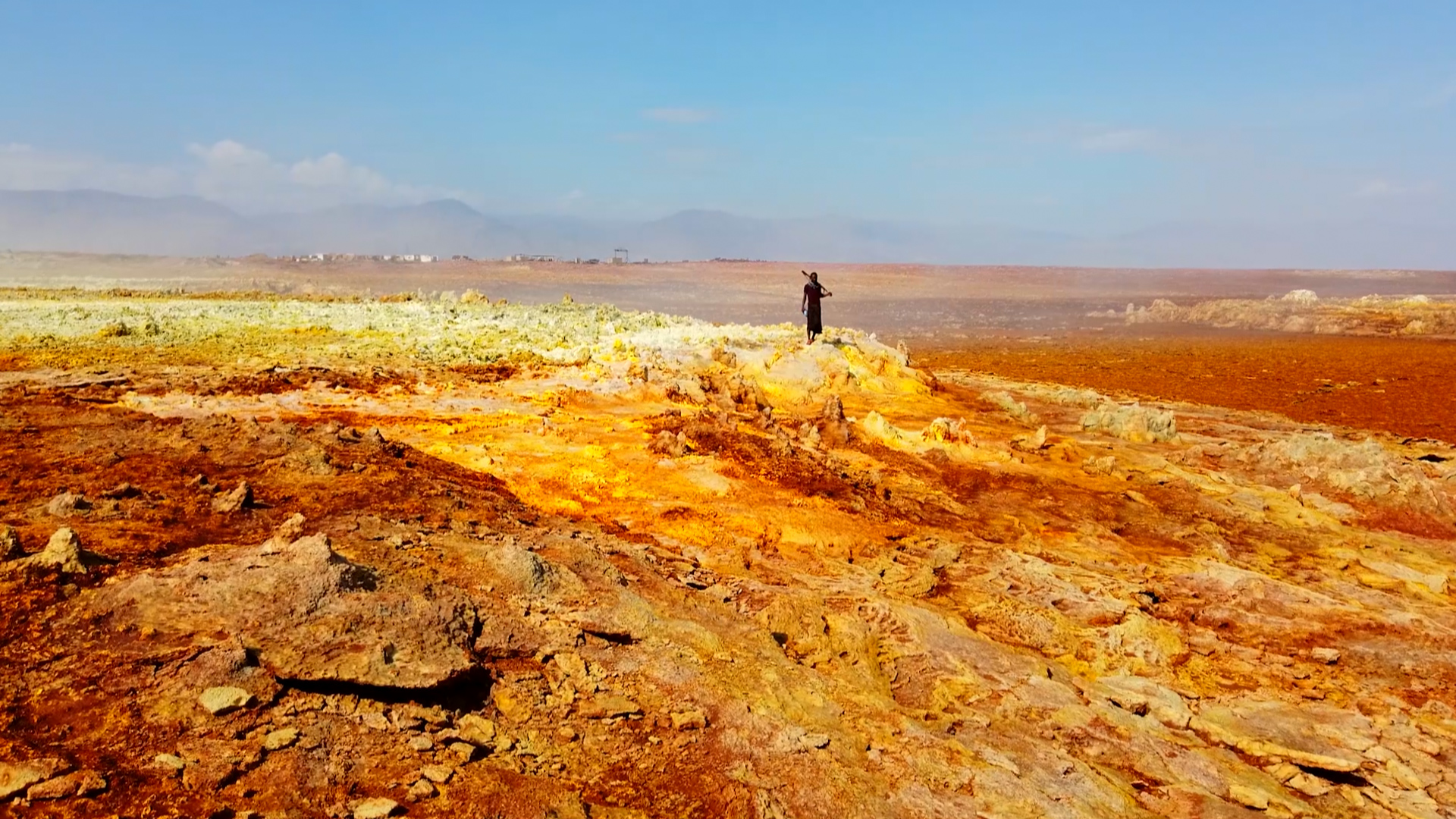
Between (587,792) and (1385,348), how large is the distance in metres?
37.3

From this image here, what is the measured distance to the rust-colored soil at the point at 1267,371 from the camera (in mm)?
17859

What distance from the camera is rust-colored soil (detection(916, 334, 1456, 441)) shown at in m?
17.9

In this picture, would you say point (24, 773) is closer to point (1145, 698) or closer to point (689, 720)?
point (689, 720)

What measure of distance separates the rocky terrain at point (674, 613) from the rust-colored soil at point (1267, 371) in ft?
24.3

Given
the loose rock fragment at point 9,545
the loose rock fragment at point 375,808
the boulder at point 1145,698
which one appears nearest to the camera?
the loose rock fragment at point 375,808

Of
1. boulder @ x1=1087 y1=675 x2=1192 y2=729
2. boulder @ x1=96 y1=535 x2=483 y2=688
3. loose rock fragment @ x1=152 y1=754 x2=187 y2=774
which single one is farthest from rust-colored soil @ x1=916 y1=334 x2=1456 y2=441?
loose rock fragment @ x1=152 y1=754 x2=187 y2=774

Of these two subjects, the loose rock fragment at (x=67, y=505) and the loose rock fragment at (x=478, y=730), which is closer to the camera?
the loose rock fragment at (x=478, y=730)

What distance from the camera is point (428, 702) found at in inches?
144

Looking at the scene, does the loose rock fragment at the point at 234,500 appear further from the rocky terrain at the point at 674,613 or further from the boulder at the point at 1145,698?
the boulder at the point at 1145,698

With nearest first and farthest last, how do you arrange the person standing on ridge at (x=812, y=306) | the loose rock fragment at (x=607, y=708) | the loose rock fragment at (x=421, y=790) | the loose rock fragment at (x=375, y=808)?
the loose rock fragment at (x=375, y=808), the loose rock fragment at (x=421, y=790), the loose rock fragment at (x=607, y=708), the person standing on ridge at (x=812, y=306)

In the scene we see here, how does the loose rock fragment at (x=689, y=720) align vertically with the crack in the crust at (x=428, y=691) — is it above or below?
below

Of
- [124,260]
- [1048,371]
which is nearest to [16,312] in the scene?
[1048,371]

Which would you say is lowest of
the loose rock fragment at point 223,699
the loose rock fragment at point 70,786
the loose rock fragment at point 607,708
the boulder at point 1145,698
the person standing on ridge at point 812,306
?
the boulder at point 1145,698

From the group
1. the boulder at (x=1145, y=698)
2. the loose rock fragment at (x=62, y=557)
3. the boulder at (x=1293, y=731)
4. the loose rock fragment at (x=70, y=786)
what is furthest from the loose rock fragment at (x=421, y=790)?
the boulder at (x=1293, y=731)
